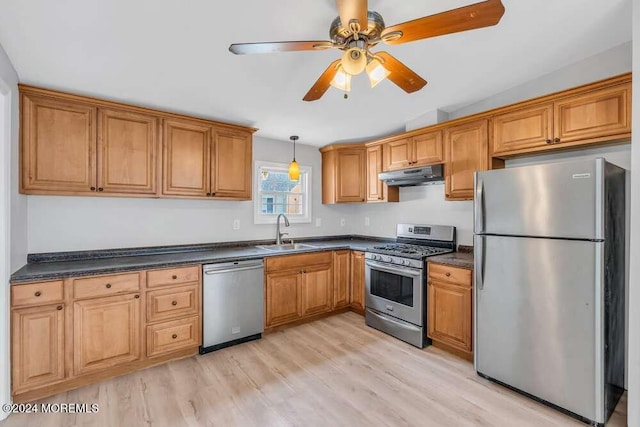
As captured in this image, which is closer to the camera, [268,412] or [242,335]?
[268,412]

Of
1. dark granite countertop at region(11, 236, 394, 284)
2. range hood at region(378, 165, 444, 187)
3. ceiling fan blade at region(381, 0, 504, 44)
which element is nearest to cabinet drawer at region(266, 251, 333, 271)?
dark granite countertop at region(11, 236, 394, 284)

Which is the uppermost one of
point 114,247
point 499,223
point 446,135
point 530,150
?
point 446,135

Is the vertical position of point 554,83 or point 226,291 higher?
point 554,83

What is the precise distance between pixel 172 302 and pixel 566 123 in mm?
3554

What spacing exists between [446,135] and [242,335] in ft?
9.59

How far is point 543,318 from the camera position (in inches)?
81.5

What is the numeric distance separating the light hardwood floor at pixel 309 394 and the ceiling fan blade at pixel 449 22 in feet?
7.39

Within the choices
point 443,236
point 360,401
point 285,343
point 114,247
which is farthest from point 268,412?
point 443,236

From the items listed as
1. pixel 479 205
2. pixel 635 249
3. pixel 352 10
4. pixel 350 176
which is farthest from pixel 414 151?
pixel 352 10

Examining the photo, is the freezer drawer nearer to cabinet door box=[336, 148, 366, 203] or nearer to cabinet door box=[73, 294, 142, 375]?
cabinet door box=[336, 148, 366, 203]

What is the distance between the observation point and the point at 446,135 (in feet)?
10.3

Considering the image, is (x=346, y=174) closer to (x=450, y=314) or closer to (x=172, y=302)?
(x=450, y=314)

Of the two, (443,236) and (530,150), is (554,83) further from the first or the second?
(443,236)

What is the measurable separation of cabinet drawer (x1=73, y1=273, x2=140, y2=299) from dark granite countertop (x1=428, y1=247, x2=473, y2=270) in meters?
2.66
